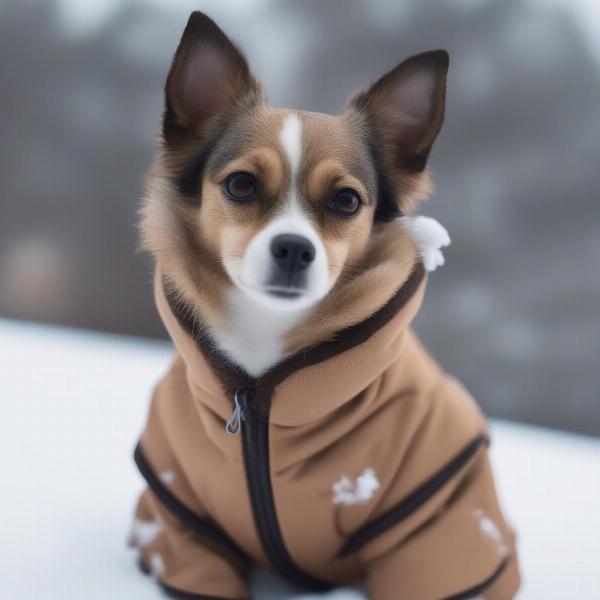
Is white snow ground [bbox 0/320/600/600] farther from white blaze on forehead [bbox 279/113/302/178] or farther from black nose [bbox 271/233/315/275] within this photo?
white blaze on forehead [bbox 279/113/302/178]

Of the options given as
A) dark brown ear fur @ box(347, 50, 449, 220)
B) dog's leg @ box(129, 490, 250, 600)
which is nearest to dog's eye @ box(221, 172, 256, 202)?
dark brown ear fur @ box(347, 50, 449, 220)

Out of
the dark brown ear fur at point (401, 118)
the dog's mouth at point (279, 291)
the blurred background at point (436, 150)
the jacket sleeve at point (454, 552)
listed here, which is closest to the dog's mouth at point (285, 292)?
the dog's mouth at point (279, 291)

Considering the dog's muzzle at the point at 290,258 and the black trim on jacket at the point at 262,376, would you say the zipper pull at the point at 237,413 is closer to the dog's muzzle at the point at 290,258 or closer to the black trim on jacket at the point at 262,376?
the black trim on jacket at the point at 262,376

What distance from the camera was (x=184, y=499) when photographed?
1.12 m

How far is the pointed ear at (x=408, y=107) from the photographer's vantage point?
106 cm

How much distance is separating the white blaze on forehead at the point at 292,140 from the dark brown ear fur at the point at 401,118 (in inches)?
5.5

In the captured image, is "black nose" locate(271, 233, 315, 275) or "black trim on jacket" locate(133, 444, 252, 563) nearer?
"black nose" locate(271, 233, 315, 275)

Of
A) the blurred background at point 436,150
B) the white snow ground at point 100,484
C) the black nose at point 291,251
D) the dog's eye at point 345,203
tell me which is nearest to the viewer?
the black nose at point 291,251

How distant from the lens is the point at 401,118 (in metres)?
1.11

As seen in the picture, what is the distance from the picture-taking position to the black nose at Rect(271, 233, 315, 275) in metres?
0.92

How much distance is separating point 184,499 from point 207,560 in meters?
0.10

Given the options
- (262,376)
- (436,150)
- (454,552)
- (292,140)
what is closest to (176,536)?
(262,376)

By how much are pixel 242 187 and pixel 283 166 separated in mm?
67

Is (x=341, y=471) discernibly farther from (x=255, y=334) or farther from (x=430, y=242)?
(x=430, y=242)
